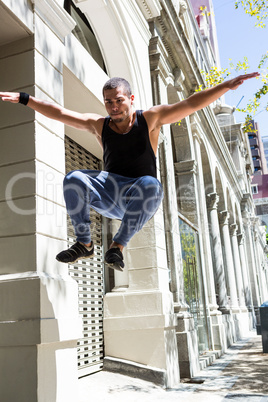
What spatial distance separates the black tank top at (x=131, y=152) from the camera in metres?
3.27

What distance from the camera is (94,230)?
9516mm

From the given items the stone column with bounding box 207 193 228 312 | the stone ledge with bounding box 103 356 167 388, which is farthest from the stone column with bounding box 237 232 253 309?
the stone ledge with bounding box 103 356 167 388

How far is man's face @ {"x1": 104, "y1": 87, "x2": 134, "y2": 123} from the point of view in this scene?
3.12m

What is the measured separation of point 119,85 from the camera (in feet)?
10.3

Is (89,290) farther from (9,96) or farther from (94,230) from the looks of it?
(9,96)

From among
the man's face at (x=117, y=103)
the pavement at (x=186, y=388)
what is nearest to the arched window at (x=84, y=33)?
the man's face at (x=117, y=103)

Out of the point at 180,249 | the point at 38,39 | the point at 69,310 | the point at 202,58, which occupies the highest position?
the point at 202,58

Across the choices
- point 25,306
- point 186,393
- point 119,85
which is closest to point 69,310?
point 25,306

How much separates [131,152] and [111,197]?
1.20ft

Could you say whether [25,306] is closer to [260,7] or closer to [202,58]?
[260,7]

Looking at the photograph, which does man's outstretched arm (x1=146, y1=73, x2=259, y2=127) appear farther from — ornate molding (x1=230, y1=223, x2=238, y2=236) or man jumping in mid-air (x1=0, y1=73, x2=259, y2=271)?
ornate molding (x1=230, y1=223, x2=238, y2=236)

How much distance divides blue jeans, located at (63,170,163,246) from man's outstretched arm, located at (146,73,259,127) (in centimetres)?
49

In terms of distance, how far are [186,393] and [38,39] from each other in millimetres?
6195

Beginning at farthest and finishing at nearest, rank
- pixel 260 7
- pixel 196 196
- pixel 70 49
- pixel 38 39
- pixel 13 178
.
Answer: pixel 196 196
pixel 260 7
pixel 70 49
pixel 38 39
pixel 13 178
